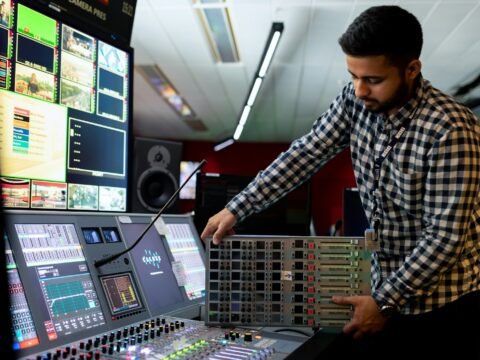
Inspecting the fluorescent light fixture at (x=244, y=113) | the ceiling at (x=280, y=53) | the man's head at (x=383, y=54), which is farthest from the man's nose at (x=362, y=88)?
the fluorescent light fixture at (x=244, y=113)

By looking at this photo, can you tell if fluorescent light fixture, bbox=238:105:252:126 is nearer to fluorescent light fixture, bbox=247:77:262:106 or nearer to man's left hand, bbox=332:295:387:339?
fluorescent light fixture, bbox=247:77:262:106

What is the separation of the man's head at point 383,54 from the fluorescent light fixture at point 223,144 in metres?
10.2

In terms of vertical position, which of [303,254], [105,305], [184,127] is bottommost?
[105,305]

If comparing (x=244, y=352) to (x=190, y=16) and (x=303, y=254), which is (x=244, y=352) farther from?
(x=190, y=16)

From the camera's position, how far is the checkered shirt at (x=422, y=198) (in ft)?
3.84

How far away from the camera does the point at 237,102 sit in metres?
8.61

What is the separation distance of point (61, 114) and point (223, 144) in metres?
10.5

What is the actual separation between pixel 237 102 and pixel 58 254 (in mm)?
7570

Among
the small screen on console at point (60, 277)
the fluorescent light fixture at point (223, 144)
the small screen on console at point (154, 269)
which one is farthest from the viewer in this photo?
the fluorescent light fixture at point (223, 144)

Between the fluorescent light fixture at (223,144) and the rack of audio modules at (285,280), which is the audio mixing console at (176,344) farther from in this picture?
the fluorescent light fixture at (223,144)

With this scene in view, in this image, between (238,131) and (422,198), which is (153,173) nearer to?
(422,198)

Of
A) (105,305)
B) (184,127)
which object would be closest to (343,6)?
(105,305)

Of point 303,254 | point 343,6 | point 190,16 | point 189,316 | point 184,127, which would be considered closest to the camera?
point 303,254

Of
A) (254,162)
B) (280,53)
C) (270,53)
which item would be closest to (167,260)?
(270,53)
